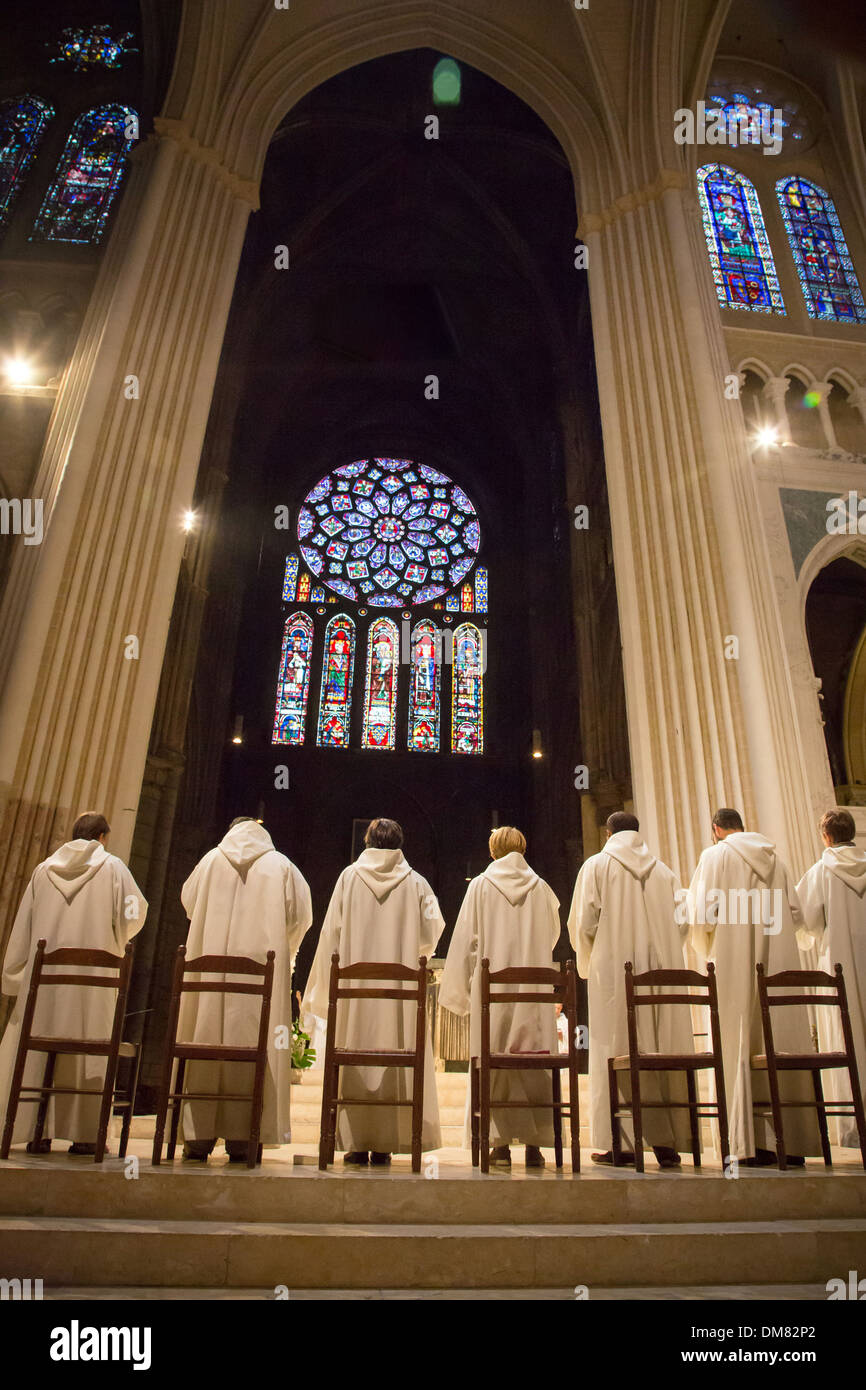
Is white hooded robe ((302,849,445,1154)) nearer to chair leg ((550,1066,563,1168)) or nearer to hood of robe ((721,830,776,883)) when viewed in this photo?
chair leg ((550,1066,563,1168))

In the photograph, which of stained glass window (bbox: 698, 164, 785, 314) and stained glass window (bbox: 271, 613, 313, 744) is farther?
stained glass window (bbox: 271, 613, 313, 744)

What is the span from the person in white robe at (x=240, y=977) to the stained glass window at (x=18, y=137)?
1092cm

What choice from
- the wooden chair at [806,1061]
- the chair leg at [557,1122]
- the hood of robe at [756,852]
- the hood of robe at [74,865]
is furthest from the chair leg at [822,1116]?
the hood of robe at [74,865]

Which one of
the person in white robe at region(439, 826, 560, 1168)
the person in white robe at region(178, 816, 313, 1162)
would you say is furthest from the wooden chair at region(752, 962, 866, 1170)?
the person in white robe at region(178, 816, 313, 1162)

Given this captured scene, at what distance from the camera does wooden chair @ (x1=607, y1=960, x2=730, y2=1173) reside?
159 inches

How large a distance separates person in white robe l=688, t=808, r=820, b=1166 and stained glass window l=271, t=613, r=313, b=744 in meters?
14.2

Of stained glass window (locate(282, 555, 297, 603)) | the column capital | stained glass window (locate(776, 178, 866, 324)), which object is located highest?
stained glass window (locate(282, 555, 297, 603))

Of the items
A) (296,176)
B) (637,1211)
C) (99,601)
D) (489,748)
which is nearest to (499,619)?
(489,748)

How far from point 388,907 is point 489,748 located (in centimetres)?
1452

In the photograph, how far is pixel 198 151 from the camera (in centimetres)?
953

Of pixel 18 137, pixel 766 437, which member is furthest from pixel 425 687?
pixel 18 137

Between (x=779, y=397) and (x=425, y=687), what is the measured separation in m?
11.0

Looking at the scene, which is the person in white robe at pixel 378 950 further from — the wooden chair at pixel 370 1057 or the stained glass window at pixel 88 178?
the stained glass window at pixel 88 178

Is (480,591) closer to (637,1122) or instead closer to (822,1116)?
(822,1116)
